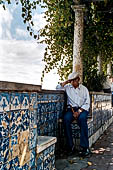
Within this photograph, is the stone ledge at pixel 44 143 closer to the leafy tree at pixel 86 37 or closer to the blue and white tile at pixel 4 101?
the blue and white tile at pixel 4 101

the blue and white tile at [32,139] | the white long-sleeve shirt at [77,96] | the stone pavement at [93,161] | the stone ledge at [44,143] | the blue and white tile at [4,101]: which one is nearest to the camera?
the blue and white tile at [4,101]

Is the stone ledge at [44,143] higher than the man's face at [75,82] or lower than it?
lower

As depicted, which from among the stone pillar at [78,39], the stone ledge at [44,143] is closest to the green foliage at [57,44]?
the stone pillar at [78,39]

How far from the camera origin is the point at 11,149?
1.99 meters

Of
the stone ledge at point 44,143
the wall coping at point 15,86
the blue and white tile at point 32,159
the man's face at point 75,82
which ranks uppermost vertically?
the man's face at point 75,82

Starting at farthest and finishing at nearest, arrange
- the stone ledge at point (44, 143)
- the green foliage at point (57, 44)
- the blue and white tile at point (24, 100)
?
the green foliage at point (57, 44) < the stone ledge at point (44, 143) < the blue and white tile at point (24, 100)

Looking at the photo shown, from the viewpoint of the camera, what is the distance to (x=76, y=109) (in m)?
4.73

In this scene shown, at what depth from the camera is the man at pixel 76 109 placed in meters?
4.44

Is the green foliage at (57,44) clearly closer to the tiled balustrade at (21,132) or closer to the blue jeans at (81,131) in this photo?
the blue jeans at (81,131)

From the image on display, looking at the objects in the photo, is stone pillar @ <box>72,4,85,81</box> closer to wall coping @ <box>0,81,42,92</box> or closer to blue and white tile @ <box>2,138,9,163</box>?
wall coping @ <box>0,81,42,92</box>

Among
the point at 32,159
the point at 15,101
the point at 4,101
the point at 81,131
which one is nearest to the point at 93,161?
the point at 81,131

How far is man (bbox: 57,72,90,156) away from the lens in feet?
14.6

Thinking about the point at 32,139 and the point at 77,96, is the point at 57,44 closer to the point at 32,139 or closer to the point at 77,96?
the point at 77,96

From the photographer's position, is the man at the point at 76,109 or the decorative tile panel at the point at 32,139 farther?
the man at the point at 76,109
